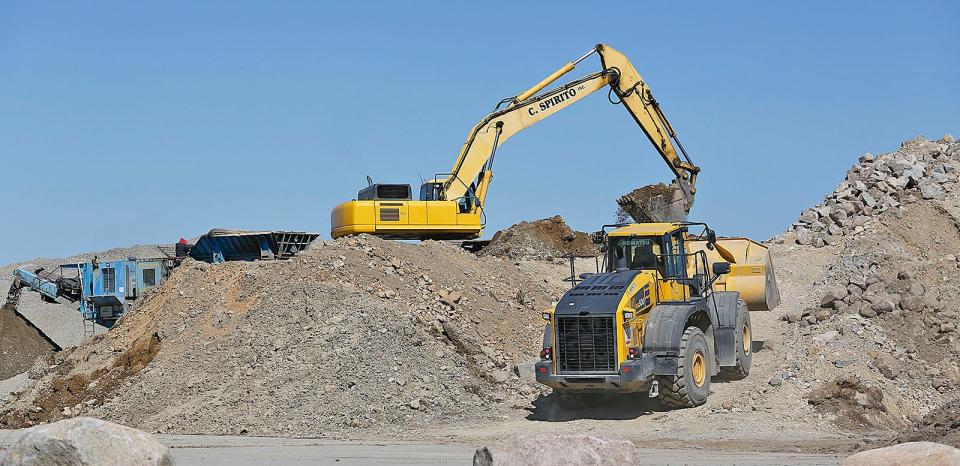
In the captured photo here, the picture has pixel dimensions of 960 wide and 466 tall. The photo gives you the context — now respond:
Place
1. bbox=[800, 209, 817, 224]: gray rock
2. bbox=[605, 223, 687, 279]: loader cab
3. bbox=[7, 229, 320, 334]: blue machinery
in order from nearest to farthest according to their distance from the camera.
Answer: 1. bbox=[605, 223, 687, 279]: loader cab
2. bbox=[7, 229, 320, 334]: blue machinery
3. bbox=[800, 209, 817, 224]: gray rock

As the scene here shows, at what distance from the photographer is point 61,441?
11.2 m

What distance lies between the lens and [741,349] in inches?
772

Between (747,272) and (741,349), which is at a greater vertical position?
(747,272)

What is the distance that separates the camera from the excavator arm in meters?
27.1

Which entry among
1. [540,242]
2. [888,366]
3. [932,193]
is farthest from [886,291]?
[540,242]

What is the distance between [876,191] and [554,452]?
24678 millimetres

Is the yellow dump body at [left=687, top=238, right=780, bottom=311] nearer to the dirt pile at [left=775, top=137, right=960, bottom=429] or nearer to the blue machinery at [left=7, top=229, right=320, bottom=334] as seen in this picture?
the dirt pile at [left=775, top=137, right=960, bottom=429]

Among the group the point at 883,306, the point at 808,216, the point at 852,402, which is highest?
the point at 808,216

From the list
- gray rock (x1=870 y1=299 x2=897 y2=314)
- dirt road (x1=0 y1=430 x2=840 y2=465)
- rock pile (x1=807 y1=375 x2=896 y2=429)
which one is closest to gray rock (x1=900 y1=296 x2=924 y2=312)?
gray rock (x1=870 y1=299 x2=897 y2=314)

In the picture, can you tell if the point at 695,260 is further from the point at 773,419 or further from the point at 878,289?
the point at 878,289

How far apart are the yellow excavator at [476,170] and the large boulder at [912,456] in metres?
17.0

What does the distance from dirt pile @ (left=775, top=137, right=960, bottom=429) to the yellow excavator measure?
19.0 ft

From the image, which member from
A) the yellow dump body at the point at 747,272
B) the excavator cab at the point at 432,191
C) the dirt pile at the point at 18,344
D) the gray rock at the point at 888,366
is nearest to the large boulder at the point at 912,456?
the gray rock at the point at 888,366

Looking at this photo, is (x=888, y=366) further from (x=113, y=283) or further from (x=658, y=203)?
(x=113, y=283)
